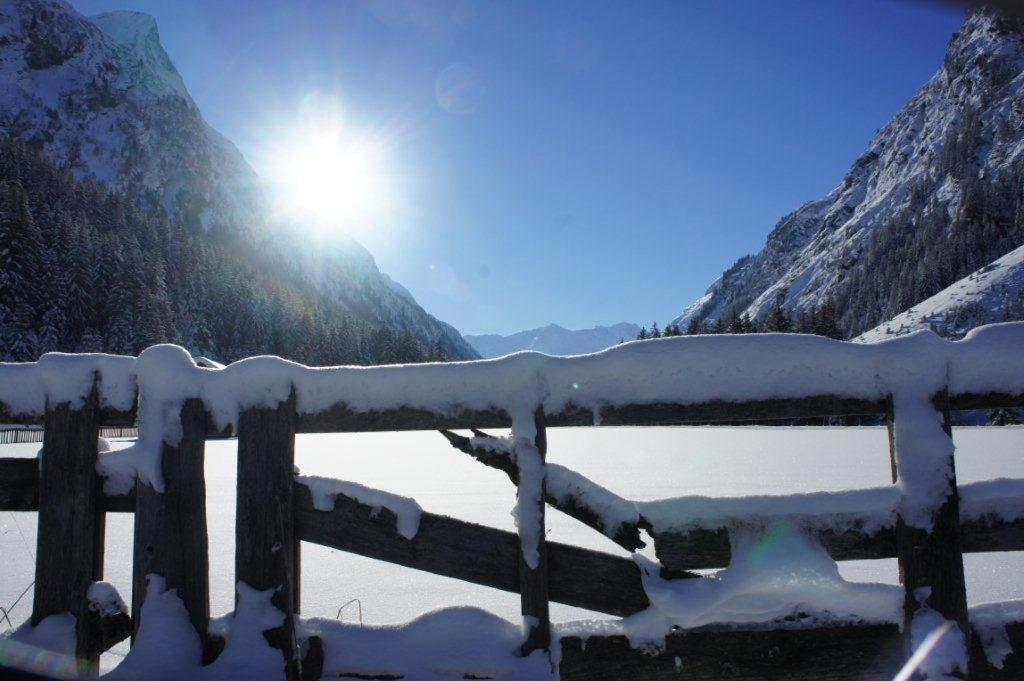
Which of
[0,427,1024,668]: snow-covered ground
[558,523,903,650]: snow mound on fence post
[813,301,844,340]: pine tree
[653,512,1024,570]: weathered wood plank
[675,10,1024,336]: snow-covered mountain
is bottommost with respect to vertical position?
[0,427,1024,668]: snow-covered ground

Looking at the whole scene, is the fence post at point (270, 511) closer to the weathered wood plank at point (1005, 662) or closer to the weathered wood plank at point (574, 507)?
the weathered wood plank at point (574, 507)

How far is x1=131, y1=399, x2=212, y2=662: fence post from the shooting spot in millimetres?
2336

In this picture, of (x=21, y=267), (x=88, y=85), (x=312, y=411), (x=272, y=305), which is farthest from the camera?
(x=88, y=85)

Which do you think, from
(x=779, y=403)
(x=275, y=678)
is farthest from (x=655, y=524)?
(x=275, y=678)

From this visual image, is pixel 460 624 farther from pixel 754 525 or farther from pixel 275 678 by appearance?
pixel 754 525

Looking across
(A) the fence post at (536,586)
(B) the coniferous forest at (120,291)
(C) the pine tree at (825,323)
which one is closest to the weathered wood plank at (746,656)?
(A) the fence post at (536,586)

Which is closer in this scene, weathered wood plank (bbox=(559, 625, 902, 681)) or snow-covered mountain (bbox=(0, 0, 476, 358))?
weathered wood plank (bbox=(559, 625, 902, 681))

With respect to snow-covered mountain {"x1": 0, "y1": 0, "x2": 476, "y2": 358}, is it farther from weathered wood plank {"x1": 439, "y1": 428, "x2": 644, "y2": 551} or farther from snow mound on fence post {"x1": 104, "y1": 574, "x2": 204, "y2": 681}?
weathered wood plank {"x1": 439, "y1": 428, "x2": 644, "y2": 551}

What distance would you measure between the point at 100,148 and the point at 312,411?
237m

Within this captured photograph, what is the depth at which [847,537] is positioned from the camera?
210cm

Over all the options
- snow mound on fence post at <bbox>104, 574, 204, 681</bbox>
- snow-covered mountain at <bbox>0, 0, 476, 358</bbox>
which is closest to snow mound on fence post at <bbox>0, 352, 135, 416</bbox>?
snow mound on fence post at <bbox>104, 574, 204, 681</bbox>

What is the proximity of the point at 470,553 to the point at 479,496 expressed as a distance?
5.53 meters

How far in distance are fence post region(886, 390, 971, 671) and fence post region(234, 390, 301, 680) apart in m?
2.35

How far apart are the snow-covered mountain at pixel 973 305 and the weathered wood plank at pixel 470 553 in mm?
82630
